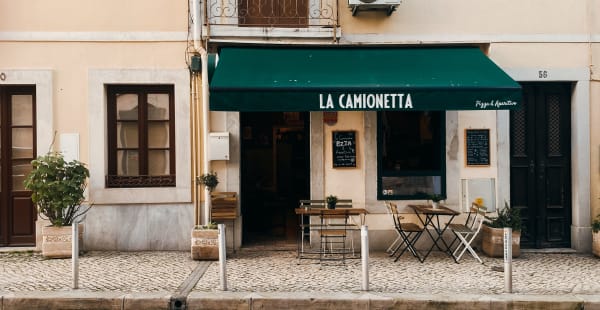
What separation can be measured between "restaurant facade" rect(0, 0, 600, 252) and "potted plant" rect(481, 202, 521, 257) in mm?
408

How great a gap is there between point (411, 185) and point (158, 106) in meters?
4.59

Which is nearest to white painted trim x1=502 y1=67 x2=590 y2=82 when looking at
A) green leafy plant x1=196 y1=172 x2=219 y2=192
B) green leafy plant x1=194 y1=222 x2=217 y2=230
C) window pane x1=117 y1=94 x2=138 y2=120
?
green leafy plant x1=196 y1=172 x2=219 y2=192

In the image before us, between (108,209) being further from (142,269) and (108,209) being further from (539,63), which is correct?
(539,63)

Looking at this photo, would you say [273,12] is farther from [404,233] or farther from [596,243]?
[596,243]

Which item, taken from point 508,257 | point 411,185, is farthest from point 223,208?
point 508,257

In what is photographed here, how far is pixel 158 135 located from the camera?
905 centimetres

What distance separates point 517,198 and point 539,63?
236cm

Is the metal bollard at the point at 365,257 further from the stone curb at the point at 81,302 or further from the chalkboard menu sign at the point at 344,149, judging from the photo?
the chalkboard menu sign at the point at 344,149

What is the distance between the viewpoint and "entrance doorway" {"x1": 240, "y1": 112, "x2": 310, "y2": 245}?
10.7m

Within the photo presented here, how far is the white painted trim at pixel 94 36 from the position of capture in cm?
865

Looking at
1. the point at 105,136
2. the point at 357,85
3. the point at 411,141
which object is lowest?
the point at 411,141

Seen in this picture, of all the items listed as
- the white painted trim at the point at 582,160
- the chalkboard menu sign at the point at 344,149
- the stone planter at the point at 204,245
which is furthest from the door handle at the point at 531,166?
the stone planter at the point at 204,245

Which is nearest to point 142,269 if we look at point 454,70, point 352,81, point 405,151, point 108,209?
point 108,209

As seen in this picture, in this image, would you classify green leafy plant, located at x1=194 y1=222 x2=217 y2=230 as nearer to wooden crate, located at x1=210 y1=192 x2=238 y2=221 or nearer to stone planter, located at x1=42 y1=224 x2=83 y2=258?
wooden crate, located at x1=210 y1=192 x2=238 y2=221
